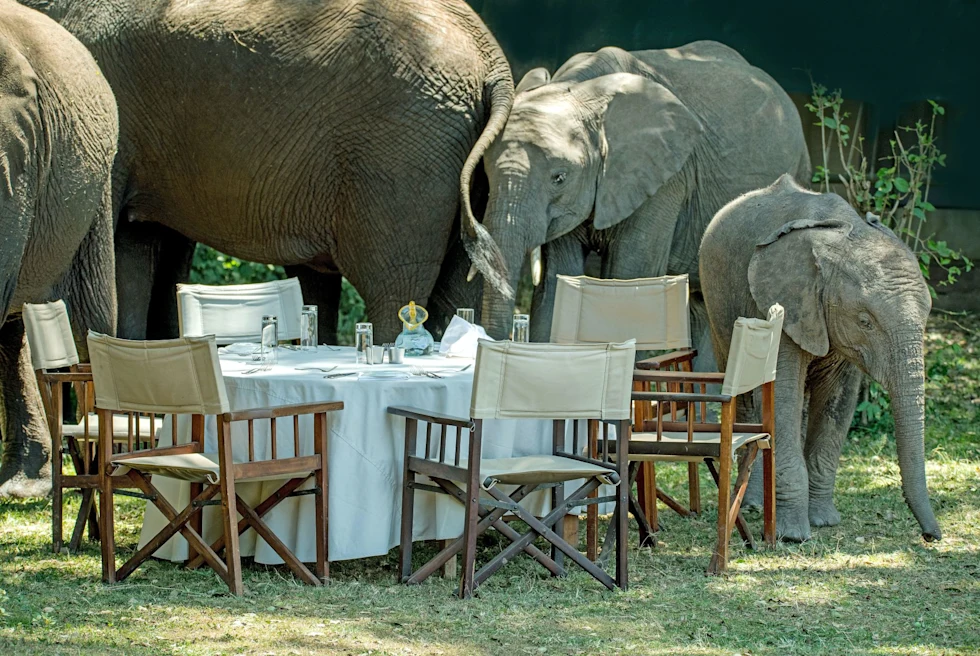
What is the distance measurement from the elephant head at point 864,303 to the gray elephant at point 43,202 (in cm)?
326

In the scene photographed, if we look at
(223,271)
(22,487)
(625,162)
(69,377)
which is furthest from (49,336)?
(223,271)

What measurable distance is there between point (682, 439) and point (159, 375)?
7.71 ft

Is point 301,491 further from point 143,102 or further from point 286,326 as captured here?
point 143,102

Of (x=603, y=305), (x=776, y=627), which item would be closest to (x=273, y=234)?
(x=603, y=305)

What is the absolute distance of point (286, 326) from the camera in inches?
310

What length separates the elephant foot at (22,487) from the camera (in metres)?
7.61

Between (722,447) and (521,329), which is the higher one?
(521,329)

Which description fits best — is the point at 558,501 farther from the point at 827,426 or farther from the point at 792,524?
the point at 827,426

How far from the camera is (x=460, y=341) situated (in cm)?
680

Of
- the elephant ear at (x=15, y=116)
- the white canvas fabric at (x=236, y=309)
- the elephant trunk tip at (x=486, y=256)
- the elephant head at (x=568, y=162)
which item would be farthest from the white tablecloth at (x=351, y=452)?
the elephant head at (x=568, y=162)

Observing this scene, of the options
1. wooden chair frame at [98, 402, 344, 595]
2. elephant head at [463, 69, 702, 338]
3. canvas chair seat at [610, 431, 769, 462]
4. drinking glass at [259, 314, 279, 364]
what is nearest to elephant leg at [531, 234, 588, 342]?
elephant head at [463, 69, 702, 338]

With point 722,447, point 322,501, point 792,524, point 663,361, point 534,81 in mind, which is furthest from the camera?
point 534,81

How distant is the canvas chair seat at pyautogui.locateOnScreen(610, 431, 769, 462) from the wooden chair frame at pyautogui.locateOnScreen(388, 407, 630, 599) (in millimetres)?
273

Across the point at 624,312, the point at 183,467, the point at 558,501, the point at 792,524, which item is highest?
the point at 624,312
